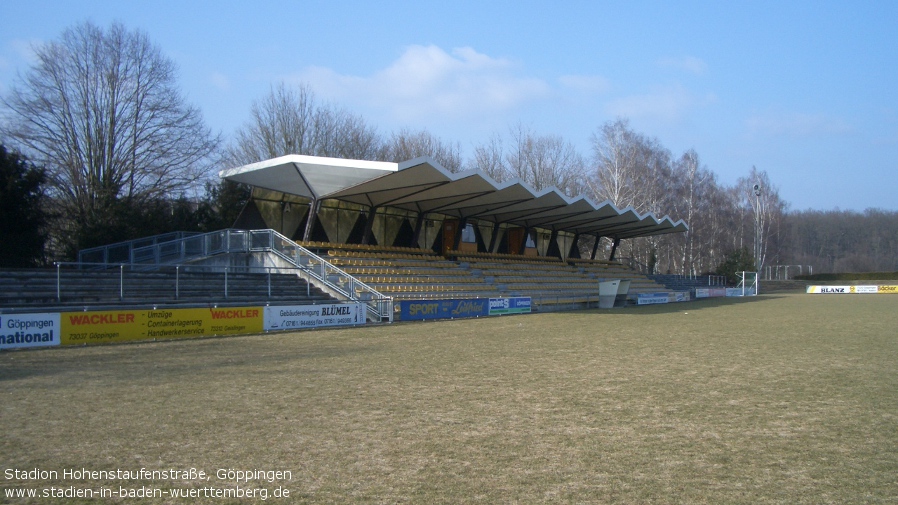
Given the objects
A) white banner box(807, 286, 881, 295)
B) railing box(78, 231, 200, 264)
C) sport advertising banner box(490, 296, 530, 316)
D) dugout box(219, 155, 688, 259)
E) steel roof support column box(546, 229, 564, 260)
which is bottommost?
white banner box(807, 286, 881, 295)

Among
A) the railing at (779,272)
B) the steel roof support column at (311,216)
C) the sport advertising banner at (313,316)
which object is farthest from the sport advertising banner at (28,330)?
the railing at (779,272)

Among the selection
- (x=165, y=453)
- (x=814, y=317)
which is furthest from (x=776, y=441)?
(x=814, y=317)

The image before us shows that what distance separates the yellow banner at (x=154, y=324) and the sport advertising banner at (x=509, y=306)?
12.5 m

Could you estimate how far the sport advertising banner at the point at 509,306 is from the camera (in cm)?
2947

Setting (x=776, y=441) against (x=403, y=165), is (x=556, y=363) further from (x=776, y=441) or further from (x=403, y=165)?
(x=403, y=165)

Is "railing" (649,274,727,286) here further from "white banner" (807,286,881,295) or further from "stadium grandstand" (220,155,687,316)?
"stadium grandstand" (220,155,687,316)

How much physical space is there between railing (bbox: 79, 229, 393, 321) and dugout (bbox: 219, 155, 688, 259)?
2816 millimetres

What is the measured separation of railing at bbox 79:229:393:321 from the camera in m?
24.7

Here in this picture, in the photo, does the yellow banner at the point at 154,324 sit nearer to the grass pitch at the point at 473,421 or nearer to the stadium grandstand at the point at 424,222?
the grass pitch at the point at 473,421

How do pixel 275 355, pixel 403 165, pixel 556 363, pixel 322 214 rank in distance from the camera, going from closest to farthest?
pixel 556 363
pixel 275 355
pixel 403 165
pixel 322 214

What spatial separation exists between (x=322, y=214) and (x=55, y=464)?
2651 centimetres

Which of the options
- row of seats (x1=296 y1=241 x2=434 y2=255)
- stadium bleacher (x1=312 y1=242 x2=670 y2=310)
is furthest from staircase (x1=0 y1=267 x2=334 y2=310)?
stadium bleacher (x1=312 y1=242 x2=670 y2=310)

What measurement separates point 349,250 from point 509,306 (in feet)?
27.4

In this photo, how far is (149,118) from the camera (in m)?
35.1
